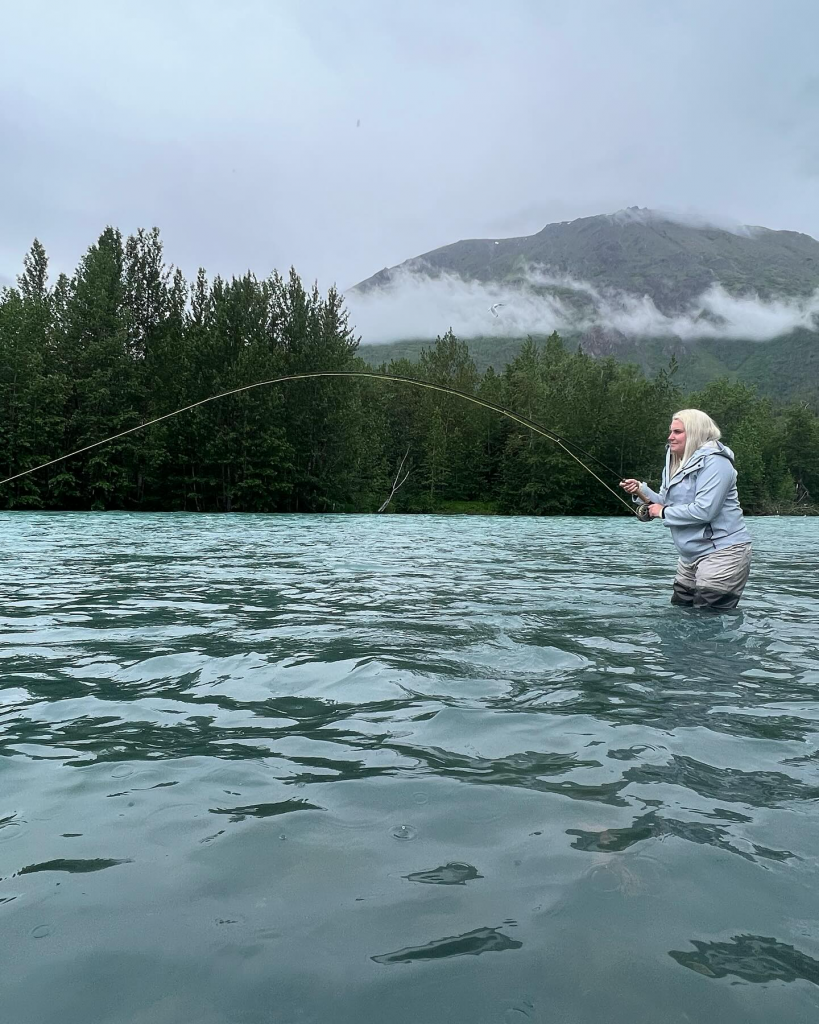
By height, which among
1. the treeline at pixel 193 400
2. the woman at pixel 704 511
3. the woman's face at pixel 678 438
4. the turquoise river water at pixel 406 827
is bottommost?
the turquoise river water at pixel 406 827

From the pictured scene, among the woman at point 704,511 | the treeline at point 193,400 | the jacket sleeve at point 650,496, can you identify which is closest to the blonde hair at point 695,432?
the woman at point 704,511

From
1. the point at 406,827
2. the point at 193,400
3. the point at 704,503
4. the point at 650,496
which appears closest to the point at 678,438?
the point at 650,496

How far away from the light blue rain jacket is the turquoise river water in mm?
1664

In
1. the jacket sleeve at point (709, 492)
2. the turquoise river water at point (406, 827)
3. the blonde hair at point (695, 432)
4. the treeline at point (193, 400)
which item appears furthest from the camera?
the treeline at point (193, 400)

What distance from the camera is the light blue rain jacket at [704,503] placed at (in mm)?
8633

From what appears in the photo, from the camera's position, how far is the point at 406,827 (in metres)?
3.34

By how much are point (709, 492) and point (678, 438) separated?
797mm

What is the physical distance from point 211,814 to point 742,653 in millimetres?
5186

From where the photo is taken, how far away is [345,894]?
278cm

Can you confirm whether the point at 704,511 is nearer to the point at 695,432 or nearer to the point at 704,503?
the point at 704,503

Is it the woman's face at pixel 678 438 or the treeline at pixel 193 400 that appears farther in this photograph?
the treeline at pixel 193 400

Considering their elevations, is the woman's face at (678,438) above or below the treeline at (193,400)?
below

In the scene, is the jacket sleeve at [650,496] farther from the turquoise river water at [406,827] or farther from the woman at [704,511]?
the turquoise river water at [406,827]

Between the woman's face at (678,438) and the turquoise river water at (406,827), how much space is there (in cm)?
238
